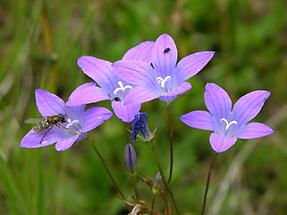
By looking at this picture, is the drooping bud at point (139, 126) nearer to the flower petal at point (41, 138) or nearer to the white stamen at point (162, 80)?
the white stamen at point (162, 80)

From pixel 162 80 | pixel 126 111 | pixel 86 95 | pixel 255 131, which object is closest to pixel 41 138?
pixel 86 95

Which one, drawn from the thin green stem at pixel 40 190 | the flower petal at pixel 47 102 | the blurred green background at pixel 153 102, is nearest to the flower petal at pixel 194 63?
the flower petal at pixel 47 102

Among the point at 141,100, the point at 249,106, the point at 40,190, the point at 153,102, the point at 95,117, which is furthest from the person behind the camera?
the point at 153,102

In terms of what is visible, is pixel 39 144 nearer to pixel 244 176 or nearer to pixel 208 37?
pixel 244 176

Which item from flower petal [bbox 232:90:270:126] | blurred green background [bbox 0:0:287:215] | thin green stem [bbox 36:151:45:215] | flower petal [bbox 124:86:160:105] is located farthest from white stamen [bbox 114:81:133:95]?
blurred green background [bbox 0:0:287:215]

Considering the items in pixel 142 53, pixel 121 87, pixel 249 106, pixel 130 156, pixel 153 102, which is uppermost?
pixel 142 53

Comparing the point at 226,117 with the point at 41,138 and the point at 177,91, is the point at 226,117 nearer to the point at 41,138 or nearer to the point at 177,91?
the point at 177,91
